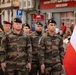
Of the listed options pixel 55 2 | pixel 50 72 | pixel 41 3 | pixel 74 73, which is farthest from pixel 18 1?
pixel 74 73

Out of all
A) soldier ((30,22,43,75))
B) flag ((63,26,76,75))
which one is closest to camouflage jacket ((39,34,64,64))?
soldier ((30,22,43,75))

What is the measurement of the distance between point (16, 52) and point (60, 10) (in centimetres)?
2415

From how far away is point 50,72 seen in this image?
866 centimetres

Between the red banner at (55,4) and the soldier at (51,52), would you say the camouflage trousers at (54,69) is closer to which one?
the soldier at (51,52)

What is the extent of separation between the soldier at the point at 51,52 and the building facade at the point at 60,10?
784 inches

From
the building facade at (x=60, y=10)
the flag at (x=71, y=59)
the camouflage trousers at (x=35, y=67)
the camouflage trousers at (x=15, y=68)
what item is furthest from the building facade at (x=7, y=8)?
the flag at (x=71, y=59)

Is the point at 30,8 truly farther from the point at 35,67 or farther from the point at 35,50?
the point at 35,50

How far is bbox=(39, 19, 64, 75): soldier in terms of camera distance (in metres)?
8.48

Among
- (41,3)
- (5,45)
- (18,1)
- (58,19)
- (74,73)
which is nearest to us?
(74,73)

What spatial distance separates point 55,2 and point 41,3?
3.85m

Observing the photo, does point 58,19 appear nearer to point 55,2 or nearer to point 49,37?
point 55,2

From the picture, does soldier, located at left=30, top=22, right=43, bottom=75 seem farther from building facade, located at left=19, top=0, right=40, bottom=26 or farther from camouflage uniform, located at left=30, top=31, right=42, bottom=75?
building facade, located at left=19, top=0, right=40, bottom=26

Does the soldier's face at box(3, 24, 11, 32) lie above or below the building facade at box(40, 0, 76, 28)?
above

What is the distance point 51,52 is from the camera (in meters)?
8.50
